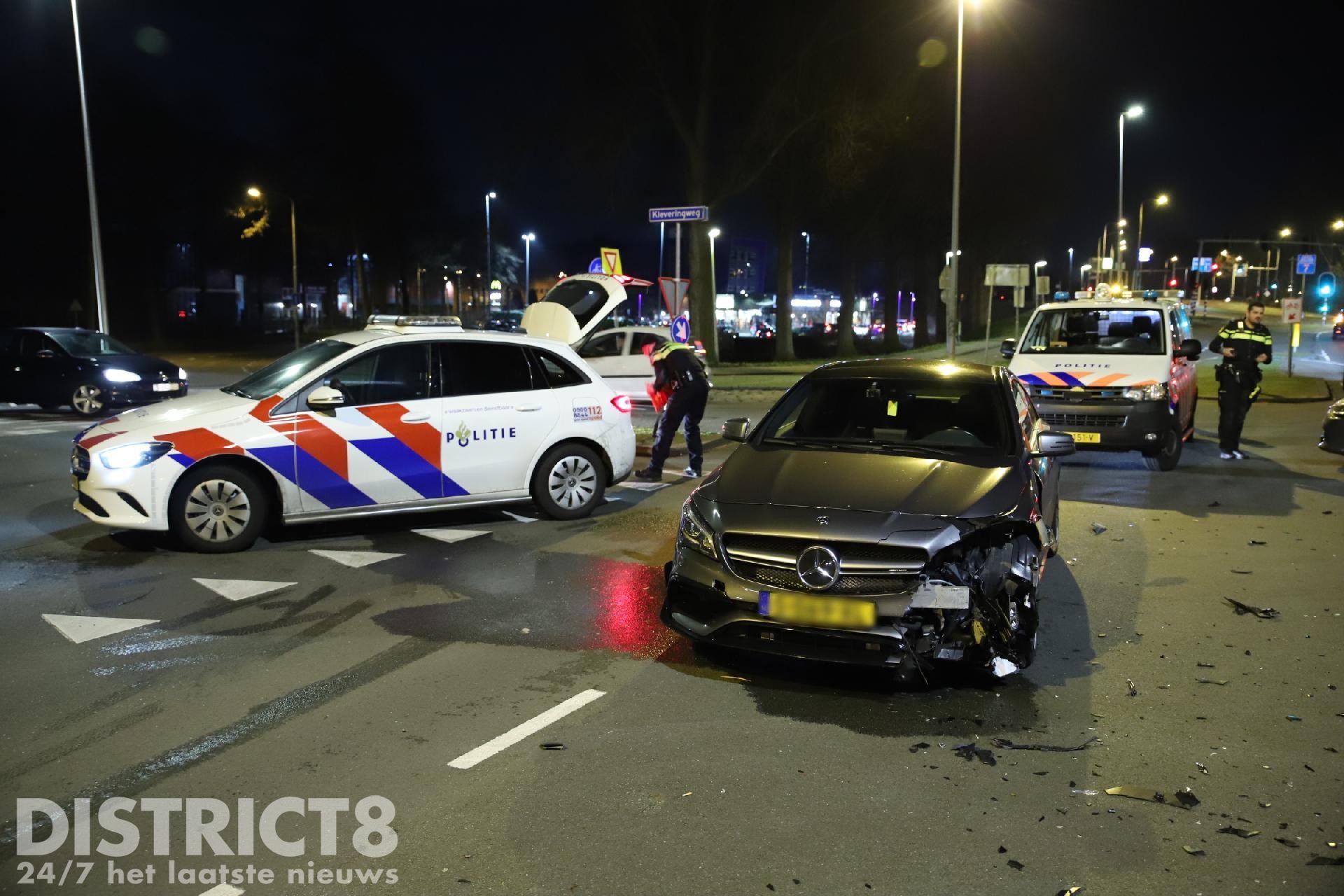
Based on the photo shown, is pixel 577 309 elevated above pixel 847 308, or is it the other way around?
pixel 847 308

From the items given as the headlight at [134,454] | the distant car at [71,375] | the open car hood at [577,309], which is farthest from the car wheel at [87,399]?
the headlight at [134,454]

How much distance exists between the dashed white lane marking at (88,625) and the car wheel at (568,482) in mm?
3656

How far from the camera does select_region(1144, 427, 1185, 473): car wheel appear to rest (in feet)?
41.2

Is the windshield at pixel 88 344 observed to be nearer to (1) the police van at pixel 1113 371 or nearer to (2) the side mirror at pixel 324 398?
(2) the side mirror at pixel 324 398

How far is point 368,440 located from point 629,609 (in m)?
2.91

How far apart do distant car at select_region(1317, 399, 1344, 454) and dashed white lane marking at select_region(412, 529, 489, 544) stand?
29.1 feet

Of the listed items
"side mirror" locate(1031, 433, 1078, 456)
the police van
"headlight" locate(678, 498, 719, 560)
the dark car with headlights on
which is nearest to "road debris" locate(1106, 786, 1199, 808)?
the dark car with headlights on

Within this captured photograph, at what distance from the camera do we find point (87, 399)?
1848 cm

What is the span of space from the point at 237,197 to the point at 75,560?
47.2 m

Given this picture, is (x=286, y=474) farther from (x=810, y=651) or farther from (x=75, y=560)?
(x=810, y=651)

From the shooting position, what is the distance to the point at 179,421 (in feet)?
26.6

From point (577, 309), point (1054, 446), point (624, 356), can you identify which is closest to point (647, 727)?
point (1054, 446)

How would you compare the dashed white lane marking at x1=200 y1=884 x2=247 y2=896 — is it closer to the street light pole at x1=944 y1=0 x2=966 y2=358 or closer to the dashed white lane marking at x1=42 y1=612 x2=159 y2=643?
the dashed white lane marking at x1=42 y1=612 x2=159 y2=643

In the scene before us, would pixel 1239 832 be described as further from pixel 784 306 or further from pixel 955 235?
pixel 784 306
